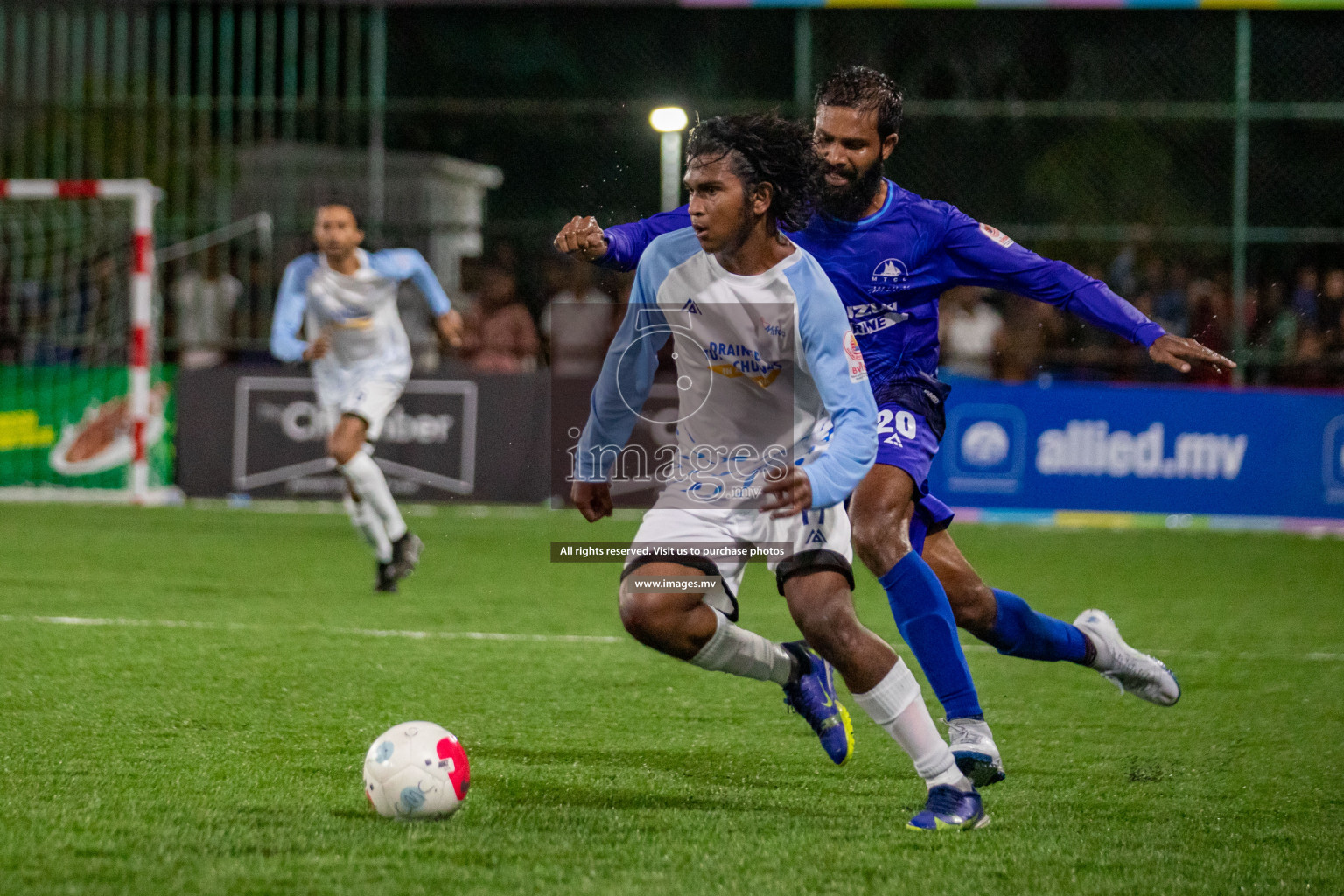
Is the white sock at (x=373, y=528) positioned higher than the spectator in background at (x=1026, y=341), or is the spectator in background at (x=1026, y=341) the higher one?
the spectator in background at (x=1026, y=341)

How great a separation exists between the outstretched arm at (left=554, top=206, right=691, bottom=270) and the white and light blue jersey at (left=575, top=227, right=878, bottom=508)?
0.69 ft

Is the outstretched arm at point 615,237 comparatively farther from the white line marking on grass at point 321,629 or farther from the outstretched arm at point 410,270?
the outstretched arm at point 410,270

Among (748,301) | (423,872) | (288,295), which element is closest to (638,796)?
(423,872)

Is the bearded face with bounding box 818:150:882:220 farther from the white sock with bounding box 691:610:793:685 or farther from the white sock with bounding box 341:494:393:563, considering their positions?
the white sock with bounding box 341:494:393:563

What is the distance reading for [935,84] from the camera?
14094 mm

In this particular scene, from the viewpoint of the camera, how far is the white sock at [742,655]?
14.5ft

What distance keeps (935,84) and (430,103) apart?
436 centimetres

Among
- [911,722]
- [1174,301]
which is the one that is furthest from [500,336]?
[911,722]

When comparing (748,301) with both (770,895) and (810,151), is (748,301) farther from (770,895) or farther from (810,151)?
(770,895)

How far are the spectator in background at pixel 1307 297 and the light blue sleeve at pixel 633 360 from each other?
1011cm

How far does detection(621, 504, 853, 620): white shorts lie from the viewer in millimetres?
4102

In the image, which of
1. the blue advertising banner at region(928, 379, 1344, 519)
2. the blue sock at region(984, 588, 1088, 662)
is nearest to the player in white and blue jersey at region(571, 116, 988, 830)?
the blue sock at region(984, 588, 1088, 662)

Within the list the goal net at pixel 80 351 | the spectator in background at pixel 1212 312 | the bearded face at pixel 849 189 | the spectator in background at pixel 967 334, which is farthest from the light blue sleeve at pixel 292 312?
the spectator in background at pixel 1212 312

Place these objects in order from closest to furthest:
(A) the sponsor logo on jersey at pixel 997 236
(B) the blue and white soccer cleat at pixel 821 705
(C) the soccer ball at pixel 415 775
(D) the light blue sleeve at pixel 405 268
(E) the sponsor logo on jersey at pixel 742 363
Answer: (C) the soccer ball at pixel 415 775 → (E) the sponsor logo on jersey at pixel 742 363 → (B) the blue and white soccer cleat at pixel 821 705 → (A) the sponsor logo on jersey at pixel 997 236 → (D) the light blue sleeve at pixel 405 268
